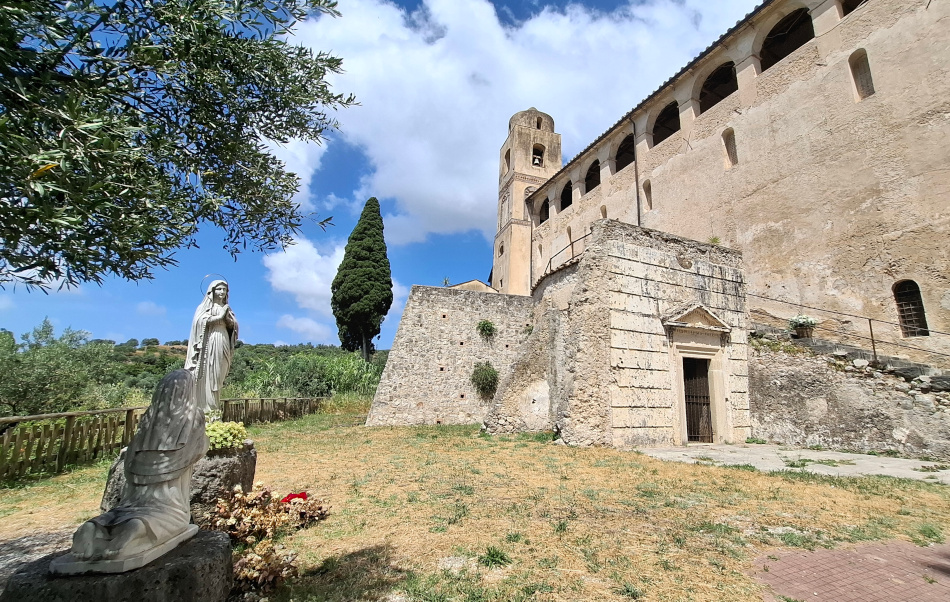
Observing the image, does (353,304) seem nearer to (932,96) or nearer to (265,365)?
(265,365)

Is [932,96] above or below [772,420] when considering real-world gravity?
above

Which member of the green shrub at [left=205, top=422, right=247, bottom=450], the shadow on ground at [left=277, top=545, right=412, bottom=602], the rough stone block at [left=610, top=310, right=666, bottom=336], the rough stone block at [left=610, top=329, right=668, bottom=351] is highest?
the rough stone block at [left=610, top=310, right=666, bottom=336]

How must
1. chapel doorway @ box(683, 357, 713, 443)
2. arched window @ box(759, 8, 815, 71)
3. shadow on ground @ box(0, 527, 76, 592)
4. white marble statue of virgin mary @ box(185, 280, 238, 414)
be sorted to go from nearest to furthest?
shadow on ground @ box(0, 527, 76, 592) → white marble statue of virgin mary @ box(185, 280, 238, 414) → chapel doorway @ box(683, 357, 713, 443) → arched window @ box(759, 8, 815, 71)

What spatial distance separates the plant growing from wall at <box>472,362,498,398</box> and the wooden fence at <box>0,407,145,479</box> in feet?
35.2

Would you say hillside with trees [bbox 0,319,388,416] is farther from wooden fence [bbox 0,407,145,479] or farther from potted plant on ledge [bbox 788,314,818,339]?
potted plant on ledge [bbox 788,314,818,339]

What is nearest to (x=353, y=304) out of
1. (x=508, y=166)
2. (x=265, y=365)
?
(x=265, y=365)

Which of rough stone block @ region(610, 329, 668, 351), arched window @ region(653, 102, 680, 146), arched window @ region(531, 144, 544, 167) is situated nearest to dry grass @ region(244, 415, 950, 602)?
rough stone block @ region(610, 329, 668, 351)

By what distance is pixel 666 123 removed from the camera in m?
22.4

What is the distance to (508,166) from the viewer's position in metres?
31.5

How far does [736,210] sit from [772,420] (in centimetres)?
812

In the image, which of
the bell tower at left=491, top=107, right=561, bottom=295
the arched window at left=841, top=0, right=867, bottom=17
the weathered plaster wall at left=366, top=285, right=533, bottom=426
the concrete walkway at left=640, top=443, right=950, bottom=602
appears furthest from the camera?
the bell tower at left=491, top=107, right=561, bottom=295

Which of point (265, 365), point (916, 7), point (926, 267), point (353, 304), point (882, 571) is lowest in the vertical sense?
point (882, 571)

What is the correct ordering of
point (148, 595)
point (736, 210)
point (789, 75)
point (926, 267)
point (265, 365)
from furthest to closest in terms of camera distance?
point (265, 365) < point (736, 210) < point (789, 75) < point (926, 267) < point (148, 595)

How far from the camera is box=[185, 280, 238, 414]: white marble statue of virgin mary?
525 centimetres
